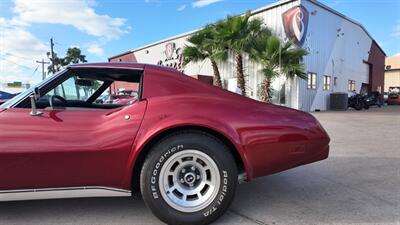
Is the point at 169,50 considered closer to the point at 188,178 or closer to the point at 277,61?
the point at 277,61

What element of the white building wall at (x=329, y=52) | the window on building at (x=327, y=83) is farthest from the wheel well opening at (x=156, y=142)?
the window on building at (x=327, y=83)

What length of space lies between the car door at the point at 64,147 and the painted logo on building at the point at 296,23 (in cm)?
1825

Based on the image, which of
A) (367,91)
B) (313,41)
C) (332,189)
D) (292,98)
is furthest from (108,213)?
(367,91)

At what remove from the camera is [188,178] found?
9.87 feet

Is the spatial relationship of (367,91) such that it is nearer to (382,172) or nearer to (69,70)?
(382,172)

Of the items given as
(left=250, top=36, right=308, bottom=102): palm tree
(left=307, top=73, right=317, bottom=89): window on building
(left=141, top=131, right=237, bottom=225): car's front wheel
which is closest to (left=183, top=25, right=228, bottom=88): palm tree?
(left=250, top=36, right=308, bottom=102): palm tree

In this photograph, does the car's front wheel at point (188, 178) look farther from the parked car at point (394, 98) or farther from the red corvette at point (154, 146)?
the parked car at point (394, 98)

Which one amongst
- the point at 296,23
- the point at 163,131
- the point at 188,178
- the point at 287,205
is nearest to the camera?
the point at 163,131

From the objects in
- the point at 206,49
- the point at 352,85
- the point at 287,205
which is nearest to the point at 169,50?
the point at 206,49

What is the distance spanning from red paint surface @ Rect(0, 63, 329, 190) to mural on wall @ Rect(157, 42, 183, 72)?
25948 millimetres

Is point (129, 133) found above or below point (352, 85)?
below

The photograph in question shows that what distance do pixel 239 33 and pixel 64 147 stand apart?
16.6 meters

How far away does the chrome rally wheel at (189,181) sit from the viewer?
9.55 feet

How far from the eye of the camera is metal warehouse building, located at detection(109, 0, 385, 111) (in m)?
19.7
